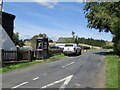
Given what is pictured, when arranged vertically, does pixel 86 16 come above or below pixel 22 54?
above

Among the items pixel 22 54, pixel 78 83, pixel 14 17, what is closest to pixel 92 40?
pixel 14 17

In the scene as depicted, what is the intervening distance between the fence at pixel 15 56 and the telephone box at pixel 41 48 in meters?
2.69

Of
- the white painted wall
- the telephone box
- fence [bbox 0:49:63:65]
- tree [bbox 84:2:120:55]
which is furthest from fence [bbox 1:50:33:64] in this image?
tree [bbox 84:2:120:55]

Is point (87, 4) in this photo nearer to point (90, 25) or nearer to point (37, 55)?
point (90, 25)

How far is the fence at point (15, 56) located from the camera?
2867 cm

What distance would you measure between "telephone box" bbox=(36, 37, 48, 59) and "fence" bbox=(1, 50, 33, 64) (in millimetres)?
2694

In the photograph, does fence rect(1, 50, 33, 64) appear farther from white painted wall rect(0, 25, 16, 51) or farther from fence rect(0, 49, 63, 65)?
white painted wall rect(0, 25, 16, 51)

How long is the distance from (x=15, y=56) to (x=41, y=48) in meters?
6.70

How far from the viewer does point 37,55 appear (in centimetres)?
3706

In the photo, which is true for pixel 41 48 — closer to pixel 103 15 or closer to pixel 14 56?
pixel 14 56

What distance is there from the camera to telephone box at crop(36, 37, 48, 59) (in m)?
37.1

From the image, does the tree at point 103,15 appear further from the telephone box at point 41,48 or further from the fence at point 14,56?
the fence at point 14,56

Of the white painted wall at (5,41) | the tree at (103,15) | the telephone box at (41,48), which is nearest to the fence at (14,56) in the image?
the telephone box at (41,48)

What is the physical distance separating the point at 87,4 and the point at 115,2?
325 inches
